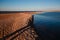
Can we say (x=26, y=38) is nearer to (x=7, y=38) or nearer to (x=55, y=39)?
(x=7, y=38)

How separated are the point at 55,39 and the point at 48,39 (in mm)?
414

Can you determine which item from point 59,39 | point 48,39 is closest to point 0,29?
point 48,39

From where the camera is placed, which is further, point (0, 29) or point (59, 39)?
point (59, 39)

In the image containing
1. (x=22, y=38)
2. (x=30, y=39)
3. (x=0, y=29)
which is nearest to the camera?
(x=22, y=38)

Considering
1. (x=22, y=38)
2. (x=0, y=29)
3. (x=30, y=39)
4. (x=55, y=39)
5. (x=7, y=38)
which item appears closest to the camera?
(x=7, y=38)

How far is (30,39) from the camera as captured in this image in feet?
16.4

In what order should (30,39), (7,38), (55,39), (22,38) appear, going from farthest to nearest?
(55,39) < (30,39) < (22,38) < (7,38)

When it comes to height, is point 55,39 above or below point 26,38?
below

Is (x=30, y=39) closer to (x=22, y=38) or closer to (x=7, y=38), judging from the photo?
(x=22, y=38)

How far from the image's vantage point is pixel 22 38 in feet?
15.3

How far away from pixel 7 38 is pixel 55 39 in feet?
14.5

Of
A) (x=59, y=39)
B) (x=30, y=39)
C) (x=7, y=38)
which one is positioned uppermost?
(x=7, y=38)

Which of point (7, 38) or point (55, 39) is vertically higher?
point (7, 38)

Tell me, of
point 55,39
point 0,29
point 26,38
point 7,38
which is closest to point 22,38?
point 26,38
